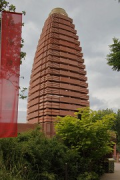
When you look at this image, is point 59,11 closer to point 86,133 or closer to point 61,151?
point 86,133

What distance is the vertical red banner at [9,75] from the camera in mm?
7445

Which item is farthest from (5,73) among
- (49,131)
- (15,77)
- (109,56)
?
(49,131)

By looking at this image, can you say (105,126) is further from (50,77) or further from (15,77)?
(50,77)

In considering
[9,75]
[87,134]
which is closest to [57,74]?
[87,134]

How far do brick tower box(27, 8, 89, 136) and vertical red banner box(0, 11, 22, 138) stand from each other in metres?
8.22

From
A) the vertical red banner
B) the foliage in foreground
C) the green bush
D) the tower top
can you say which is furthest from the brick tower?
the vertical red banner

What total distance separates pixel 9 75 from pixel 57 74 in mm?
10293

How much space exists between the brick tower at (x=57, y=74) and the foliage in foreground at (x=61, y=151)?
4.76 m

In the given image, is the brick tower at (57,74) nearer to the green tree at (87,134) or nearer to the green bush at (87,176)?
the green tree at (87,134)

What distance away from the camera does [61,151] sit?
386 inches

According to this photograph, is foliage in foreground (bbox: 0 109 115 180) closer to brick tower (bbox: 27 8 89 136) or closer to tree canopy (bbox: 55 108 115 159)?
tree canopy (bbox: 55 108 115 159)

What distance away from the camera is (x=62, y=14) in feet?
67.3

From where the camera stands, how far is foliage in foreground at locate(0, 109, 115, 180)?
317 inches

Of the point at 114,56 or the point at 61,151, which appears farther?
the point at 114,56
